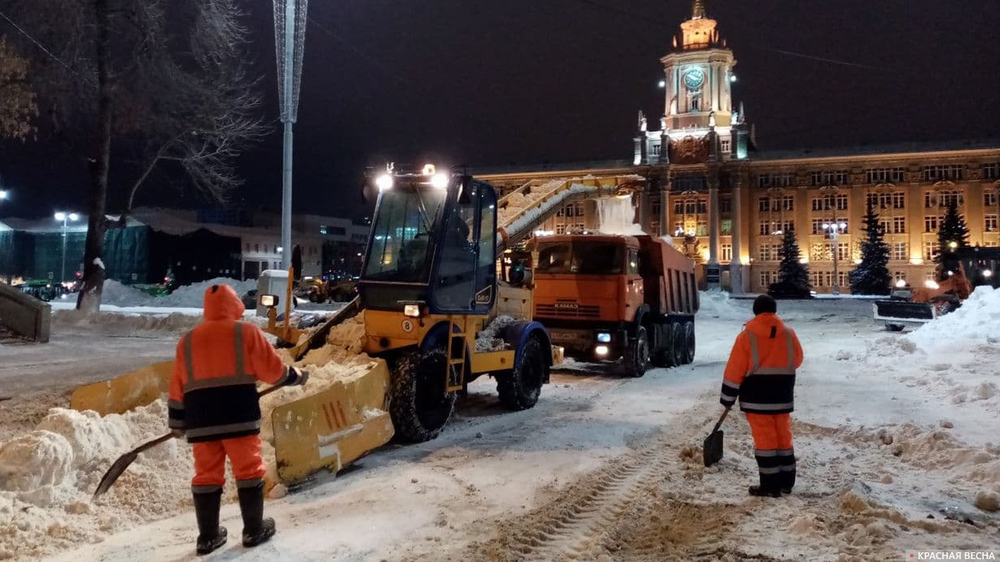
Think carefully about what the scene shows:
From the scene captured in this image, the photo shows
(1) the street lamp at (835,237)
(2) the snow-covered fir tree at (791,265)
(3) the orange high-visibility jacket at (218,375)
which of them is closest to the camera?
(3) the orange high-visibility jacket at (218,375)

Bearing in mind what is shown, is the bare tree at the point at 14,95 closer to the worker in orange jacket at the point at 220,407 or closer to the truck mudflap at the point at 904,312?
the worker in orange jacket at the point at 220,407

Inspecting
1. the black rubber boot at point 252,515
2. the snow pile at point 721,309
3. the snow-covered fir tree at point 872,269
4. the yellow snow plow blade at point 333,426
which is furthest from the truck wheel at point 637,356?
the snow-covered fir tree at point 872,269

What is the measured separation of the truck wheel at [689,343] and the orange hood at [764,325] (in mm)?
11301

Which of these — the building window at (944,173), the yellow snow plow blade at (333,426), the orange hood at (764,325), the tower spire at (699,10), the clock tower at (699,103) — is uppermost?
the tower spire at (699,10)

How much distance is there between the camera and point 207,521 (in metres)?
4.85

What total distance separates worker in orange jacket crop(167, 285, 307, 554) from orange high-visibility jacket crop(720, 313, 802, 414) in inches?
149

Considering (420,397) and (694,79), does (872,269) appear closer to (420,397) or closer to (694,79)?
(694,79)

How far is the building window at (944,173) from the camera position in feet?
256

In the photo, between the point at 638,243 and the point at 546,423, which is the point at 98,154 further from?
the point at 546,423

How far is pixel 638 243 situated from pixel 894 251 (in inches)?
2977

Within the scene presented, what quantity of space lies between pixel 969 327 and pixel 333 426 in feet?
47.7

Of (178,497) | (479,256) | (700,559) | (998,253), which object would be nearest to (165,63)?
(479,256)

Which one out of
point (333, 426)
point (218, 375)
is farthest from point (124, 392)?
point (218, 375)

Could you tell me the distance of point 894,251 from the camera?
7919 centimetres
